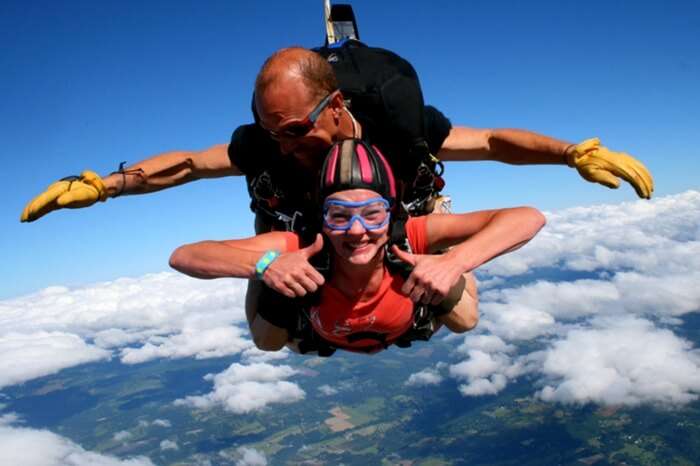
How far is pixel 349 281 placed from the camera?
3213 mm

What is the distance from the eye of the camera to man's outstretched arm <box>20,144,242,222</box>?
3217mm

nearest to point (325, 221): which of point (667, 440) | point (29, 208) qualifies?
point (29, 208)

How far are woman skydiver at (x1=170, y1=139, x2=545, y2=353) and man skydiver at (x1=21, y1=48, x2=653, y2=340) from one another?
104 mm

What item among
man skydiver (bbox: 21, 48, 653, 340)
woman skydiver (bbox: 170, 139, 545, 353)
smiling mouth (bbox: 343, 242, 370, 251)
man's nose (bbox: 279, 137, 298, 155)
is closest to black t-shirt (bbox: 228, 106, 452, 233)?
man skydiver (bbox: 21, 48, 653, 340)

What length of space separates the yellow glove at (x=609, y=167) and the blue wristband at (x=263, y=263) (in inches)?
78.7

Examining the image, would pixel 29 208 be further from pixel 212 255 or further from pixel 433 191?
pixel 433 191

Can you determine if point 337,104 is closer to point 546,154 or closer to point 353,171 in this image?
point 353,171

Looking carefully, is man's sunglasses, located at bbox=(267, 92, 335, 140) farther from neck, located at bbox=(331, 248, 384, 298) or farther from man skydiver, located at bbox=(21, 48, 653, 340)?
neck, located at bbox=(331, 248, 384, 298)

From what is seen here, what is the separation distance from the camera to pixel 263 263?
2.72 m

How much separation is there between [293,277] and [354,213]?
1.73 ft

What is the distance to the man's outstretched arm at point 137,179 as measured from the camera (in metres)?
3.22

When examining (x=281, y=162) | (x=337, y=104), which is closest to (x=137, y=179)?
(x=281, y=162)

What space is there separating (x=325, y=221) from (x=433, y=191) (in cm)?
129

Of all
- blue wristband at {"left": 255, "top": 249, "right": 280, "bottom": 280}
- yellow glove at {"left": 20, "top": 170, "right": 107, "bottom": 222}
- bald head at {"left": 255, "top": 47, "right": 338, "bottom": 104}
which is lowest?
blue wristband at {"left": 255, "top": 249, "right": 280, "bottom": 280}
